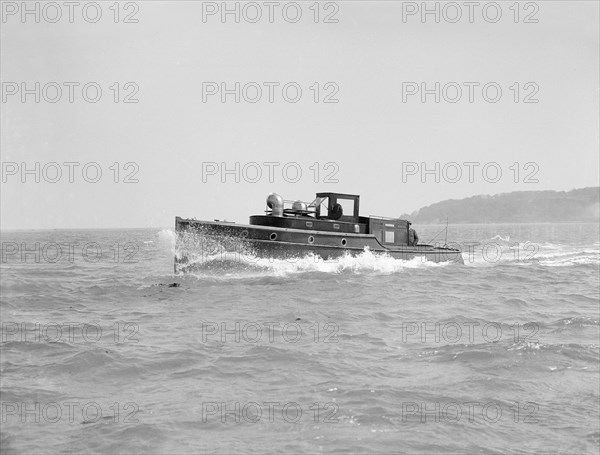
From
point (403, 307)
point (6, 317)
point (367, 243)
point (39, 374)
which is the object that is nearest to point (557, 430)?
point (39, 374)

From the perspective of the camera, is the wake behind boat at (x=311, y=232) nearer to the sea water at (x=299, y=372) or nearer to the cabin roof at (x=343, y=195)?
the cabin roof at (x=343, y=195)

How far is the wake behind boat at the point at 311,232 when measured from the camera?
2675cm

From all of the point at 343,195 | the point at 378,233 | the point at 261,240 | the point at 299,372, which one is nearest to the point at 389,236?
the point at 378,233

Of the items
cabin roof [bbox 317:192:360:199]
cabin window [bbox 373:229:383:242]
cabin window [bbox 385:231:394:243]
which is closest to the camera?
cabin roof [bbox 317:192:360:199]

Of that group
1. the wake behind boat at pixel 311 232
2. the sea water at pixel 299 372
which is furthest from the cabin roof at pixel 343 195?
the sea water at pixel 299 372

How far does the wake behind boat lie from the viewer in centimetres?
2675

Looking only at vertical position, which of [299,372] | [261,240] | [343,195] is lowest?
[299,372]

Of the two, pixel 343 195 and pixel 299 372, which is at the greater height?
pixel 343 195

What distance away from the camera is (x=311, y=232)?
28.0m

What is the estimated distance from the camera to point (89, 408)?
28.2 ft

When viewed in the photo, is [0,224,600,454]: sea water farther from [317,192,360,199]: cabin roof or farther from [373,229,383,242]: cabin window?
[373,229,383,242]: cabin window

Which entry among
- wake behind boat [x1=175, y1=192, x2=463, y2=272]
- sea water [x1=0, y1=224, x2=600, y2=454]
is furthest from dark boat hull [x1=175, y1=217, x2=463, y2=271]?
sea water [x1=0, y1=224, x2=600, y2=454]

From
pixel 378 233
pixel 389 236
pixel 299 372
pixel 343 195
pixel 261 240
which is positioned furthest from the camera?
pixel 389 236

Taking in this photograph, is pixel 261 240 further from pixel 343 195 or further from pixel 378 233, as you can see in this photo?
pixel 378 233
